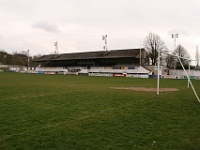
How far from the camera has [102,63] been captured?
7431 cm

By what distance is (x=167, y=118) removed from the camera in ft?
25.3

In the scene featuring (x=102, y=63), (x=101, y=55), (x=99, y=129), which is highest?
(x=101, y=55)

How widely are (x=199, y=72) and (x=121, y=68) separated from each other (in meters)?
24.4

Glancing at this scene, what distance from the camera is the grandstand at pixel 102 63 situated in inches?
2515

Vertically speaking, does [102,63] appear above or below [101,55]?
below

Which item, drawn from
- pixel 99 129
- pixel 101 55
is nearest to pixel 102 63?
pixel 101 55

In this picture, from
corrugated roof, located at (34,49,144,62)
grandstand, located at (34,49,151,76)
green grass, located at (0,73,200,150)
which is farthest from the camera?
corrugated roof, located at (34,49,144,62)

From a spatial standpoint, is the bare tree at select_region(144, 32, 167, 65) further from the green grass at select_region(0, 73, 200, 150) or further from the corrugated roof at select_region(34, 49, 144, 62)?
the green grass at select_region(0, 73, 200, 150)

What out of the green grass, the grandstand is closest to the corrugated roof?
the grandstand

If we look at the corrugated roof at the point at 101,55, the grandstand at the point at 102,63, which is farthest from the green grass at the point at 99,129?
the corrugated roof at the point at 101,55

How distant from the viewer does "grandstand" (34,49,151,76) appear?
210ft

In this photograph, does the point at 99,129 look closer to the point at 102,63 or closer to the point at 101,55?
the point at 101,55

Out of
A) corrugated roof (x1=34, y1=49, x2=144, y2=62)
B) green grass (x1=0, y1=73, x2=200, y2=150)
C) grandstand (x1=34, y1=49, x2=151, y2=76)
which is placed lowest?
green grass (x1=0, y1=73, x2=200, y2=150)

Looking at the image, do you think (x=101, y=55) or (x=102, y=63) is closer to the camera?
(x=101, y=55)
